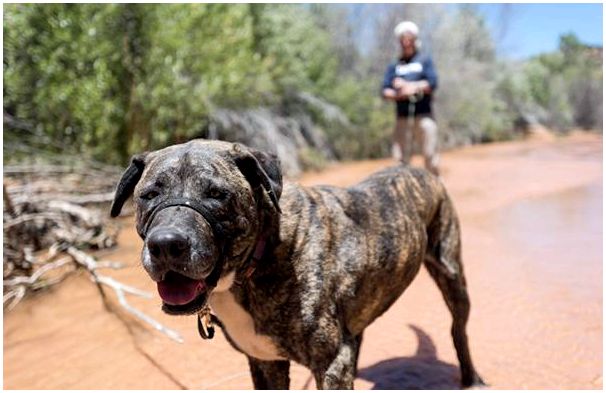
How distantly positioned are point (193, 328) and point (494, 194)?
24.4 ft

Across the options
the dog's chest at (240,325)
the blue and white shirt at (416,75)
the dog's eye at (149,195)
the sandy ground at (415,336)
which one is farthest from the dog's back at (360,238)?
the blue and white shirt at (416,75)

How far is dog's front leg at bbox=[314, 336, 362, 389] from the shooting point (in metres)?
2.45

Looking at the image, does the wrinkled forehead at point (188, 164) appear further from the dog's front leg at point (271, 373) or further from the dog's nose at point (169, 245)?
the dog's front leg at point (271, 373)

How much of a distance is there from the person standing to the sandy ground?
1423 mm

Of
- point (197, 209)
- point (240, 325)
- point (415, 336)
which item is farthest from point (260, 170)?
point (415, 336)

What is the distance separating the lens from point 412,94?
744cm

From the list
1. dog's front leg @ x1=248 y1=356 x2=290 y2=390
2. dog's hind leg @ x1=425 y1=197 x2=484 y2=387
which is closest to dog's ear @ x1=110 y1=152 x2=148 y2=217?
dog's front leg @ x1=248 y1=356 x2=290 y2=390

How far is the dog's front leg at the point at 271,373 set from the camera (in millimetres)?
2875

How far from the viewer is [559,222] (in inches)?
322

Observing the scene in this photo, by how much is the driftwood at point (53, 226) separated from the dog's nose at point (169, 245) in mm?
3125

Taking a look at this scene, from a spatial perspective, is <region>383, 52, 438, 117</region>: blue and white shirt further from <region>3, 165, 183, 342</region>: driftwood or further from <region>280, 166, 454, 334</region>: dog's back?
<region>280, 166, 454, 334</region>: dog's back

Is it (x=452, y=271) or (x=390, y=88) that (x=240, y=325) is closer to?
(x=452, y=271)

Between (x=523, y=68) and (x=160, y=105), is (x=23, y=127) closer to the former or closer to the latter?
(x=160, y=105)

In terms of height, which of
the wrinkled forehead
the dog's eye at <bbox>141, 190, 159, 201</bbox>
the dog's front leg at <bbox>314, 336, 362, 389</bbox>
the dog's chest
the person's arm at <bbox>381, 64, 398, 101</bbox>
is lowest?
the dog's front leg at <bbox>314, 336, 362, 389</bbox>
